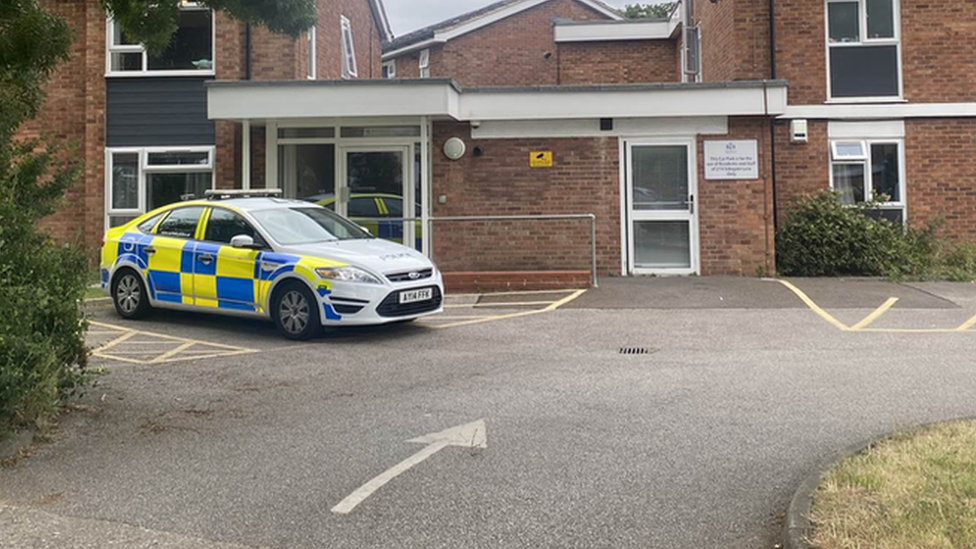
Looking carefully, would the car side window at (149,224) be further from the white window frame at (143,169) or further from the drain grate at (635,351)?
the drain grate at (635,351)

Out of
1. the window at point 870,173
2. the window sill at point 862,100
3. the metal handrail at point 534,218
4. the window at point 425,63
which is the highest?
the window at point 425,63

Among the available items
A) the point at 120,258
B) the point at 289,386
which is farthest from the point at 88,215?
the point at 289,386

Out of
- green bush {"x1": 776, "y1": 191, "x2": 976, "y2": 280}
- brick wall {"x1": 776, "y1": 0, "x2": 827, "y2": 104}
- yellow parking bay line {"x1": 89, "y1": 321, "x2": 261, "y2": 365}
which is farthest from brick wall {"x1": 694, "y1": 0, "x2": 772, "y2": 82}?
yellow parking bay line {"x1": 89, "y1": 321, "x2": 261, "y2": 365}

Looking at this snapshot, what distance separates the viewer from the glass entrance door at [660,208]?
13.7 metres

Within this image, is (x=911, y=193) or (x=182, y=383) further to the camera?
(x=911, y=193)

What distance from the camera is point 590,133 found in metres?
13.7

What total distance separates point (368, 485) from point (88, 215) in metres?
12.7

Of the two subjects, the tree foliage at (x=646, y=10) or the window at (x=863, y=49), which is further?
the tree foliage at (x=646, y=10)

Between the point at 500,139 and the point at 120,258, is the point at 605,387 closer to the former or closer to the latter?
the point at 120,258

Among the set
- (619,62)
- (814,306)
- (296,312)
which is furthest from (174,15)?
(619,62)

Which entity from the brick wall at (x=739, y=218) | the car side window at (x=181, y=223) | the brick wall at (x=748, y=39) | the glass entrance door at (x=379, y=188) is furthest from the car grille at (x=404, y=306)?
the brick wall at (x=748, y=39)

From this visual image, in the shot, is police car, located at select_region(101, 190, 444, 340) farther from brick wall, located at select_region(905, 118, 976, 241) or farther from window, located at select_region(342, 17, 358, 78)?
window, located at select_region(342, 17, 358, 78)

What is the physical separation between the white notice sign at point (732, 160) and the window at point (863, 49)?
9.68 ft

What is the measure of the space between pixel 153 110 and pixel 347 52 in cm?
658
